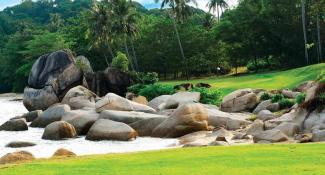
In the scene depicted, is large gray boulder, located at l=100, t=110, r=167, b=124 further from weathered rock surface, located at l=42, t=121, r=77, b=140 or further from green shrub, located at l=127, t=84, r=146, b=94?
green shrub, located at l=127, t=84, r=146, b=94

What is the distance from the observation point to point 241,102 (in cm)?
4462

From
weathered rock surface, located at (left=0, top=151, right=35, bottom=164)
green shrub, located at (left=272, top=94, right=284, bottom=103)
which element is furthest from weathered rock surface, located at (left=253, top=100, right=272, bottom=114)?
weathered rock surface, located at (left=0, top=151, right=35, bottom=164)

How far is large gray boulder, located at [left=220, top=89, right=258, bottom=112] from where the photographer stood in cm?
4428

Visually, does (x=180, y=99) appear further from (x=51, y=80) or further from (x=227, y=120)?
(x=51, y=80)

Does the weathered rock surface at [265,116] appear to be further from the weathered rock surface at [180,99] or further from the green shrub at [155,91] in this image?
the green shrub at [155,91]

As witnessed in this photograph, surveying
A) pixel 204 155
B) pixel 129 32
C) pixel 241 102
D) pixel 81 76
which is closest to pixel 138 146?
pixel 204 155

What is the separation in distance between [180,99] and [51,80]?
18.2m

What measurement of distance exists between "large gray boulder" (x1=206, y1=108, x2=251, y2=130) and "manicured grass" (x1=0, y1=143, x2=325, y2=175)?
53.0 feet

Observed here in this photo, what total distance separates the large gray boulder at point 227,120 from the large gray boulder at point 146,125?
3.76m

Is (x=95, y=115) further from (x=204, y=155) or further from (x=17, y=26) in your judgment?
(x=17, y=26)

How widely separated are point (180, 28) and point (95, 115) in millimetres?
62641

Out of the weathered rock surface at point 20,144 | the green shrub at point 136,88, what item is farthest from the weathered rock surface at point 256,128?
the green shrub at point 136,88

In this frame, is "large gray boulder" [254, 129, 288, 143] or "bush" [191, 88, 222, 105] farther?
"bush" [191, 88, 222, 105]

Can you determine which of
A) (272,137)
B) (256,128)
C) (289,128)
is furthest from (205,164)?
(256,128)
